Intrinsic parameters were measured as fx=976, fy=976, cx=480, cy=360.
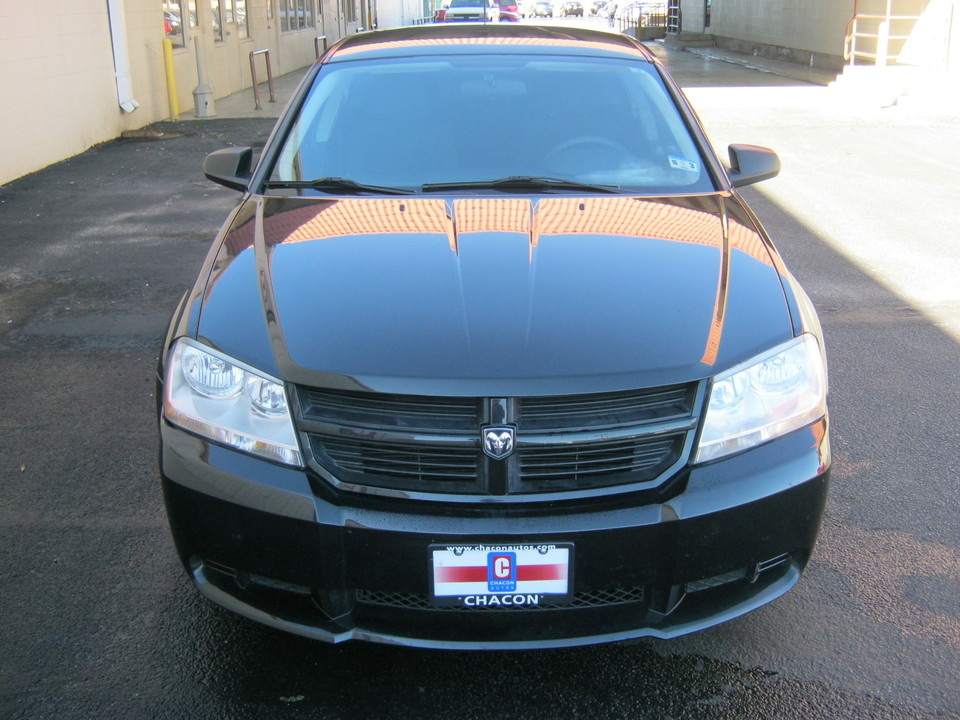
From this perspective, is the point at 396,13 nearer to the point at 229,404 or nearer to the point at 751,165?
the point at 751,165

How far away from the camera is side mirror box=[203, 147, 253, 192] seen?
374cm

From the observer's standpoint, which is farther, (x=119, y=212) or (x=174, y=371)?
(x=119, y=212)

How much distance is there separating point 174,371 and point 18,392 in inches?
96.0

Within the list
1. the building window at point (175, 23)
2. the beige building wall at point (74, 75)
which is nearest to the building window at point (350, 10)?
the beige building wall at point (74, 75)

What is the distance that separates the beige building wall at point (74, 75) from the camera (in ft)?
31.8

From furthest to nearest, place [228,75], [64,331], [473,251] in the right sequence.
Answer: [228,75] < [64,331] < [473,251]

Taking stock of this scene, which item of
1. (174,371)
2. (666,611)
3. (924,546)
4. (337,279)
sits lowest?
(924,546)

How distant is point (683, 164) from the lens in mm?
3494

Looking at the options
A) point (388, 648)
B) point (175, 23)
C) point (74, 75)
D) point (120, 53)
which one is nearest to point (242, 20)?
point (175, 23)

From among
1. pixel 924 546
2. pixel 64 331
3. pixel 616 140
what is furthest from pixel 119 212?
pixel 924 546

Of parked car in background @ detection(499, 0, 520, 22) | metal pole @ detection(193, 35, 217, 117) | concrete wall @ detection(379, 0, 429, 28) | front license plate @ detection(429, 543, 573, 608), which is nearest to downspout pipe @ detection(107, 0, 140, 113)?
metal pole @ detection(193, 35, 217, 117)

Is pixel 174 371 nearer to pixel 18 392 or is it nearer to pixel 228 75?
pixel 18 392

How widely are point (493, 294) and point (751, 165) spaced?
174 cm

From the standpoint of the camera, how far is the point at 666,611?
2.26m
